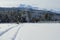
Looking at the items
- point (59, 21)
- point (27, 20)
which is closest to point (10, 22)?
point (27, 20)

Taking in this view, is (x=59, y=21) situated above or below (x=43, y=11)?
below

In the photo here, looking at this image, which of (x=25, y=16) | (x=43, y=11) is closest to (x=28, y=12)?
(x=25, y=16)

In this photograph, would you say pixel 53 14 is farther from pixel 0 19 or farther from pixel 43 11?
pixel 0 19

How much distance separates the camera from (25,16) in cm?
814

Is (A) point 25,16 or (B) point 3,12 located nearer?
(B) point 3,12

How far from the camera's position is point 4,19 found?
780 centimetres

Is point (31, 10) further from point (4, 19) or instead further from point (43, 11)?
point (4, 19)

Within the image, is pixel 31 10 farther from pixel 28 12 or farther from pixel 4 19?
pixel 4 19

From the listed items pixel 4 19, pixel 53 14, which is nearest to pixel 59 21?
pixel 53 14

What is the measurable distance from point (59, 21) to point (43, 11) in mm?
1146

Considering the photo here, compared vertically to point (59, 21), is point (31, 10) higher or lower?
higher

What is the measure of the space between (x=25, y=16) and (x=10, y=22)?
31.4 inches

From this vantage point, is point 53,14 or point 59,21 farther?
point 59,21

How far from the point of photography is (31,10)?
26.0ft
